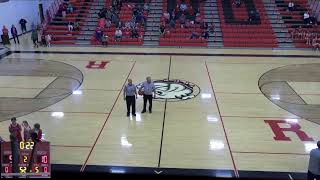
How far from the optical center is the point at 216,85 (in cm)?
1747

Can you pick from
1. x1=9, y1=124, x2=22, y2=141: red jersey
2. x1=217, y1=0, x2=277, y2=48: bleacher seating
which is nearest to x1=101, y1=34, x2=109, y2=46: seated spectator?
x1=217, y1=0, x2=277, y2=48: bleacher seating

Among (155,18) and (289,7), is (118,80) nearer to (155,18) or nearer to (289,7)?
(155,18)

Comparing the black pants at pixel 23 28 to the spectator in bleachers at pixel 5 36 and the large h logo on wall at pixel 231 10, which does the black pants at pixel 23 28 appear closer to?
the spectator in bleachers at pixel 5 36

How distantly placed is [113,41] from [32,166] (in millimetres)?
18966

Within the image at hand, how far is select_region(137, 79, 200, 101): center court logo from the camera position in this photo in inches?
622

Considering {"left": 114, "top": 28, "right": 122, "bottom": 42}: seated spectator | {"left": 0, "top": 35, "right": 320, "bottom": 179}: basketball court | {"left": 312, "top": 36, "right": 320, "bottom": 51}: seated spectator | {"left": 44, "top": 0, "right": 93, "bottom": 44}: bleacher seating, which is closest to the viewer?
{"left": 0, "top": 35, "right": 320, "bottom": 179}: basketball court

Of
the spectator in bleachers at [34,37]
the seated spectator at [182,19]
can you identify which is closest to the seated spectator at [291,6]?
the seated spectator at [182,19]

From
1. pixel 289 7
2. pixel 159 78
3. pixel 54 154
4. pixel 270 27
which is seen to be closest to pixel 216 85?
pixel 159 78

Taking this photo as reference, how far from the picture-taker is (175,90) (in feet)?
54.9

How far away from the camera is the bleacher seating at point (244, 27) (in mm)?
26375

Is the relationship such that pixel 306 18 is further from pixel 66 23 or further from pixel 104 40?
pixel 66 23
